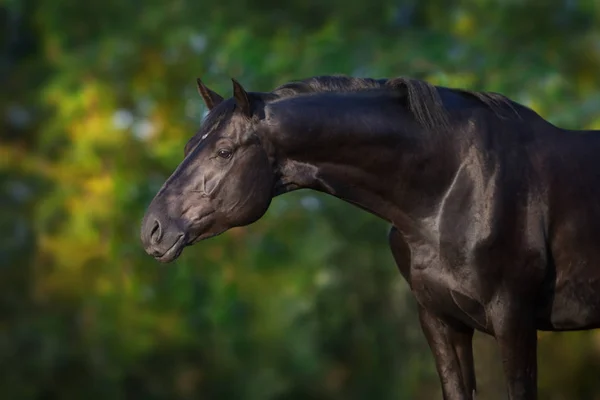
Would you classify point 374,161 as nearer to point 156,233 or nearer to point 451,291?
point 451,291

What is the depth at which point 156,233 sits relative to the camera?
3.43m

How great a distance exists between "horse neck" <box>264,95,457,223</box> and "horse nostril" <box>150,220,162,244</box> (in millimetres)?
423

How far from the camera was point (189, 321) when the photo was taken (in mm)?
12211

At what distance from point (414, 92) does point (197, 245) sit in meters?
8.63

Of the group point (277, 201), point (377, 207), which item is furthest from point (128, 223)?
point (377, 207)

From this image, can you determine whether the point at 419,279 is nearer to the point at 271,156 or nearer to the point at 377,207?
the point at 377,207

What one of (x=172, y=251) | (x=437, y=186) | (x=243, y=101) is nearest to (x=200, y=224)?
(x=172, y=251)

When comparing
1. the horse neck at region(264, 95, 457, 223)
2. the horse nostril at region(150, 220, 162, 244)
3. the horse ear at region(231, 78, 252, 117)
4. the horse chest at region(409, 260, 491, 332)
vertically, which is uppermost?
the horse ear at region(231, 78, 252, 117)

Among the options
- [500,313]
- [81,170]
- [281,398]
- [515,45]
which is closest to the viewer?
[500,313]

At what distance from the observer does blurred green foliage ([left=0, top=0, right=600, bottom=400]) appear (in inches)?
447

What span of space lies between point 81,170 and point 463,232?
29.1 ft

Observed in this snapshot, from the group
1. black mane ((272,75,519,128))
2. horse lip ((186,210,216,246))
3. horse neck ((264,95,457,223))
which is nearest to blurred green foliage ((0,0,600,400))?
black mane ((272,75,519,128))

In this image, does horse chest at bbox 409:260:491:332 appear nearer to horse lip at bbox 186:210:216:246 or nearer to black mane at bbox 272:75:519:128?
black mane at bbox 272:75:519:128

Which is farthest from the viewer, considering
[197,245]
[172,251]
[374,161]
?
[197,245]
